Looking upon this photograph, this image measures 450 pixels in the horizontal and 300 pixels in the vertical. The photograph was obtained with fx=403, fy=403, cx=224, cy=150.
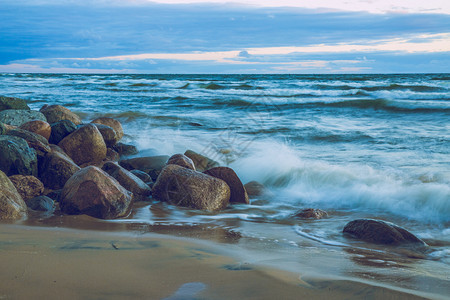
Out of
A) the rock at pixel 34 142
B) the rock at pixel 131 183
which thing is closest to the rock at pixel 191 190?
the rock at pixel 131 183

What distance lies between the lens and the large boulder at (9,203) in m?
3.25

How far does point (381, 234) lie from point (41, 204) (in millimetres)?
3031

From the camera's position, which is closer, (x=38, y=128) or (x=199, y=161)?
(x=38, y=128)

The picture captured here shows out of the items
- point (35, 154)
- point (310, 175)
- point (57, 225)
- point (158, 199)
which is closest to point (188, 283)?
point (57, 225)

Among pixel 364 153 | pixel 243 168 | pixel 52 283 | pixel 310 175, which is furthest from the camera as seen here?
pixel 364 153

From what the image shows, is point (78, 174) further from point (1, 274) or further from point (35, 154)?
point (1, 274)

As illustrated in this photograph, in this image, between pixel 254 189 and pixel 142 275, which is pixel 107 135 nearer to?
pixel 254 189

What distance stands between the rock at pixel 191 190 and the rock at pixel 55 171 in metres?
1.06

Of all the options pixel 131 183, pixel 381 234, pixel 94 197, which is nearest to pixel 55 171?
pixel 131 183

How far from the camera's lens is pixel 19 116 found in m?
7.76

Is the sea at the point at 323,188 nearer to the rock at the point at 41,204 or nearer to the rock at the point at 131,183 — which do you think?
the rock at the point at 131,183

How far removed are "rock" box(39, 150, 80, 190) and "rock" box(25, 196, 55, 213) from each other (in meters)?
0.74

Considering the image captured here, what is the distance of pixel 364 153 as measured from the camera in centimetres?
739

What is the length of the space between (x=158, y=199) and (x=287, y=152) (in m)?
3.65
